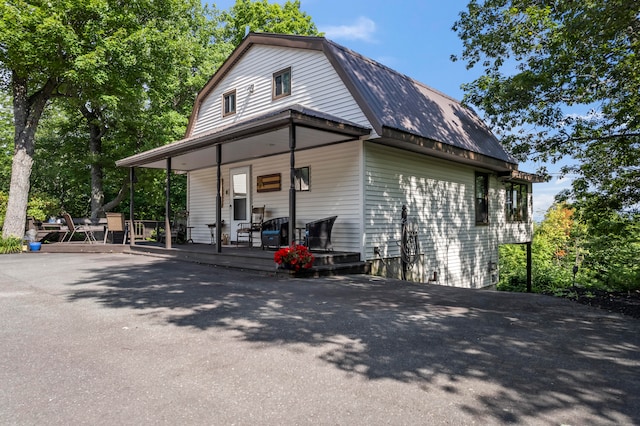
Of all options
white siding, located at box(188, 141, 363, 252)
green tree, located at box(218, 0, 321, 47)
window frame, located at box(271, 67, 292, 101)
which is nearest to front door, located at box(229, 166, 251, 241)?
white siding, located at box(188, 141, 363, 252)

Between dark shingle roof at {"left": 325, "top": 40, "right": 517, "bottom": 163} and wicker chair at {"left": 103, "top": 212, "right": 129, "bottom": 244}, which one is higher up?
dark shingle roof at {"left": 325, "top": 40, "right": 517, "bottom": 163}

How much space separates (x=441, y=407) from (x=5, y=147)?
28.3 m

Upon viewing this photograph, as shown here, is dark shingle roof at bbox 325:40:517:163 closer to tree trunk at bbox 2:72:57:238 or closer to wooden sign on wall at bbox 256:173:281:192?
wooden sign on wall at bbox 256:173:281:192

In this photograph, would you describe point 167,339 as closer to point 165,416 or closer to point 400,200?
point 165,416

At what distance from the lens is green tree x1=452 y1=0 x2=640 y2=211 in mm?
7008

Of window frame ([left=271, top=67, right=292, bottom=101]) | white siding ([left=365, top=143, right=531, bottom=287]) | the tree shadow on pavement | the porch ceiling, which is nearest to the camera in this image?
the tree shadow on pavement

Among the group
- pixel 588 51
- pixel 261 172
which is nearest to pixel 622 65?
pixel 588 51

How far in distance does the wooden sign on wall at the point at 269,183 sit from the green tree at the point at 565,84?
5565mm

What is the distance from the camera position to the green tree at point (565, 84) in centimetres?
701

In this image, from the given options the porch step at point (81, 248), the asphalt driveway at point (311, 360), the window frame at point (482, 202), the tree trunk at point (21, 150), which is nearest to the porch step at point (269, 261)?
the asphalt driveway at point (311, 360)

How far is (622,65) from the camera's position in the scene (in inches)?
269

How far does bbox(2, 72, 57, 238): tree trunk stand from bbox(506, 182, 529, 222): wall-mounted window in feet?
57.8

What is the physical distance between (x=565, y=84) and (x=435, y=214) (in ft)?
13.9

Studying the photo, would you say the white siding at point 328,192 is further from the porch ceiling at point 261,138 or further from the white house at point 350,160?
the porch ceiling at point 261,138
